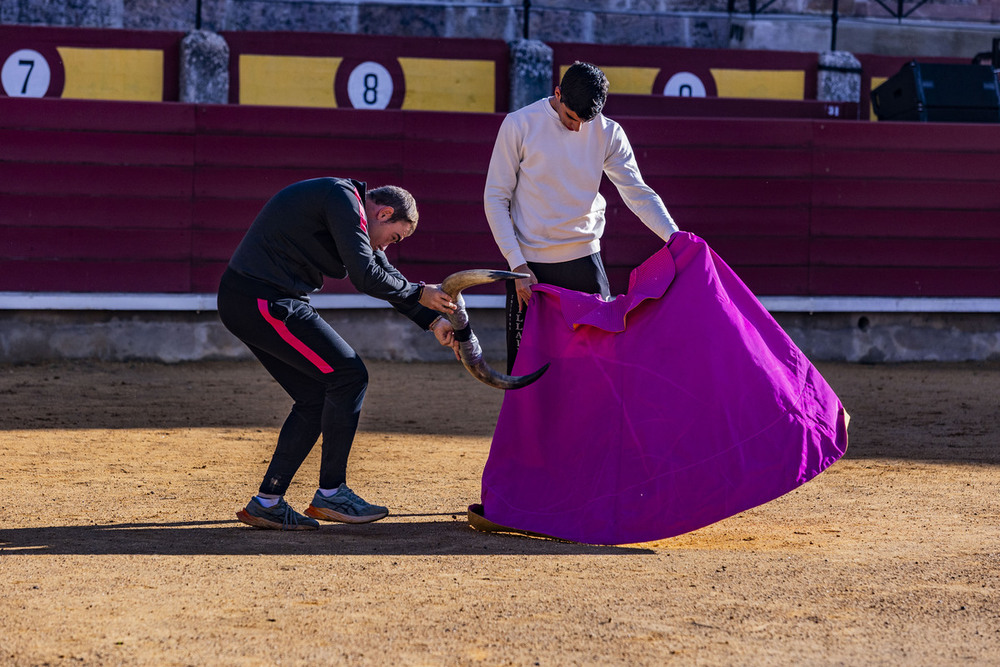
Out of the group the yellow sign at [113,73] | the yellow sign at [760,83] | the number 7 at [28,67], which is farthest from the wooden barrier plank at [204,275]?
the yellow sign at [760,83]

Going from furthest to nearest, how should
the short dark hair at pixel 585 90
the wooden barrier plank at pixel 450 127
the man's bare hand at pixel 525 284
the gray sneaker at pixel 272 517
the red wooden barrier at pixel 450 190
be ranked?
the wooden barrier plank at pixel 450 127
the red wooden barrier at pixel 450 190
the man's bare hand at pixel 525 284
the gray sneaker at pixel 272 517
the short dark hair at pixel 585 90

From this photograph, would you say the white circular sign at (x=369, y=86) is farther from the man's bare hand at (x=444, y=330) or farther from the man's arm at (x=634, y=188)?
the man's bare hand at (x=444, y=330)

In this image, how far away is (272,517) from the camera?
3.48 metres

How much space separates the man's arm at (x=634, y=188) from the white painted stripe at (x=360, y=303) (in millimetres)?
4179

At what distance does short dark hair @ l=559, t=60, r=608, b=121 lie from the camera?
11.1 feet

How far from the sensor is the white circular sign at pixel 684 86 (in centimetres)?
979

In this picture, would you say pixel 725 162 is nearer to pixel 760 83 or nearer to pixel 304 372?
pixel 760 83

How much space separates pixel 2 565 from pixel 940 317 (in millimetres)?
7074

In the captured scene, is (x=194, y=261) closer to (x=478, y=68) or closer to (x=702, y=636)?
(x=478, y=68)

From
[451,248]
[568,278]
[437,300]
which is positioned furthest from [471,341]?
[451,248]

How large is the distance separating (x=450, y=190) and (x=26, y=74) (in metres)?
3.30

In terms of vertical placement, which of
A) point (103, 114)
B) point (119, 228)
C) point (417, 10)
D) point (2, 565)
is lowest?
point (2, 565)

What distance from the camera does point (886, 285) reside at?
28.0 ft

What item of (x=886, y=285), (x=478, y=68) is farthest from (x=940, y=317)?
(x=478, y=68)
